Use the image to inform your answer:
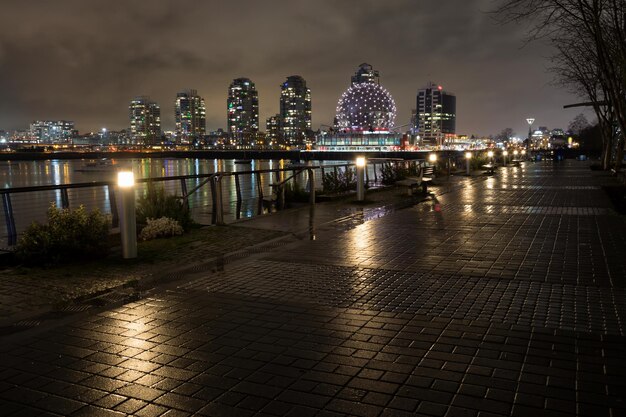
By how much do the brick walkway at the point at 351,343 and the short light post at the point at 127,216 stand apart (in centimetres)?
158

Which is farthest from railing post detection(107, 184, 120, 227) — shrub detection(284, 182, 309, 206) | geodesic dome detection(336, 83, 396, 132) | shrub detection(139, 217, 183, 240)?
geodesic dome detection(336, 83, 396, 132)

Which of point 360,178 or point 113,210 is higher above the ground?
point 360,178

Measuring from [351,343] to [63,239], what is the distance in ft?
18.3

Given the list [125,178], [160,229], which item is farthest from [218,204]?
[125,178]

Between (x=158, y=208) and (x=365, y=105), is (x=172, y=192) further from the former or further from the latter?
(x=365, y=105)

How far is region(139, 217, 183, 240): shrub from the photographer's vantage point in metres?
11.0

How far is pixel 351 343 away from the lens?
17.0ft

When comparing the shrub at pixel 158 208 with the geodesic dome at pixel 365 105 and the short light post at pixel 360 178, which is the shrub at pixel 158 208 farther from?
the geodesic dome at pixel 365 105

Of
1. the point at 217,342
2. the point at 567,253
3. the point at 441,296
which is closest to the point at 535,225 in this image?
the point at 567,253

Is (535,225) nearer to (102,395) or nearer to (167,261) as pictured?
(167,261)

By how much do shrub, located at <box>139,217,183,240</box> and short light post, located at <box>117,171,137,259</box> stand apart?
1971 millimetres

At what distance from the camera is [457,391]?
4152 mm

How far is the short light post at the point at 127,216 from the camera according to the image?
8.90m

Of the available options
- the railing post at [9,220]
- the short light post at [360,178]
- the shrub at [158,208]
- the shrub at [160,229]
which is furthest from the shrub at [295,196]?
the railing post at [9,220]
